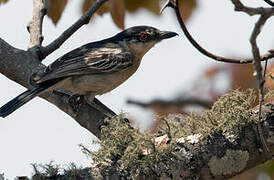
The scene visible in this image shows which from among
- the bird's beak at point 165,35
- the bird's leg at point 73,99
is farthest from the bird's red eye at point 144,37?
the bird's leg at point 73,99

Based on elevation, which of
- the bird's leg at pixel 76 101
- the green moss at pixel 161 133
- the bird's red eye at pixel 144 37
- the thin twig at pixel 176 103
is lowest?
the thin twig at pixel 176 103

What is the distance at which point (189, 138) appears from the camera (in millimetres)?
3402

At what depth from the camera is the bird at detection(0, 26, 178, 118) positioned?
536 cm

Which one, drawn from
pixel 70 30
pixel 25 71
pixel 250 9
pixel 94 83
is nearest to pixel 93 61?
pixel 94 83

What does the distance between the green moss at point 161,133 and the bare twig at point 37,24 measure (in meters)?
1.76

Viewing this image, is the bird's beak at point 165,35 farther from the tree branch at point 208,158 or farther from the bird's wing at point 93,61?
the tree branch at point 208,158

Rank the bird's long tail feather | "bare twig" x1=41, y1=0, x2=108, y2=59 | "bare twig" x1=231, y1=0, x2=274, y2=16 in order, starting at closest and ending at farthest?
"bare twig" x1=231, y1=0, x2=274, y2=16 → "bare twig" x1=41, y1=0, x2=108, y2=59 → the bird's long tail feather

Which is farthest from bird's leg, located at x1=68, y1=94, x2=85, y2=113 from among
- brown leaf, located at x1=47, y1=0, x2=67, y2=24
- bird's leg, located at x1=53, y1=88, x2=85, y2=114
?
brown leaf, located at x1=47, y1=0, x2=67, y2=24

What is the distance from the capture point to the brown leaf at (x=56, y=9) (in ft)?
16.9

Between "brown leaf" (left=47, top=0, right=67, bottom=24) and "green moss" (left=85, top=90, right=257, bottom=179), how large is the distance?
5.88 feet

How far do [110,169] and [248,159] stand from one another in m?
0.79

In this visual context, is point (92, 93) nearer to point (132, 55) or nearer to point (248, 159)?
point (132, 55)

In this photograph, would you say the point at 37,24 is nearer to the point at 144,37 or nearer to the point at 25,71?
the point at 25,71

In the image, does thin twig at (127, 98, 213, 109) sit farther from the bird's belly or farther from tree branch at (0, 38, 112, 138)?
tree branch at (0, 38, 112, 138)
